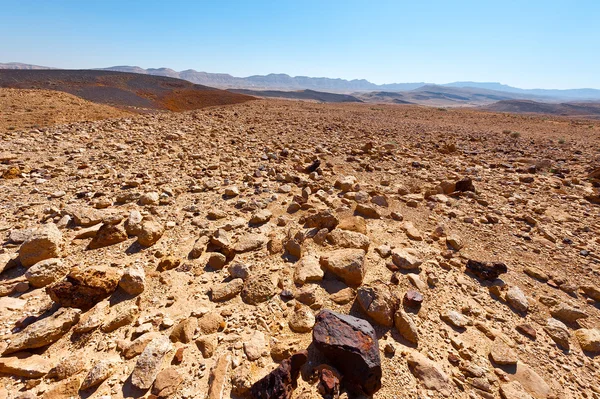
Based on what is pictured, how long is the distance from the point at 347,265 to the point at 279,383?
147 cm

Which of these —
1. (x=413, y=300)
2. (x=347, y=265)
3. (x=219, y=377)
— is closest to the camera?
(x=219, y=377)

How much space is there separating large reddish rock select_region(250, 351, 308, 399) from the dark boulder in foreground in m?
2.58

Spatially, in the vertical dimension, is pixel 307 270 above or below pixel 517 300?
above

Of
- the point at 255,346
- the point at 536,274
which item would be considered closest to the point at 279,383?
the point at 255,346

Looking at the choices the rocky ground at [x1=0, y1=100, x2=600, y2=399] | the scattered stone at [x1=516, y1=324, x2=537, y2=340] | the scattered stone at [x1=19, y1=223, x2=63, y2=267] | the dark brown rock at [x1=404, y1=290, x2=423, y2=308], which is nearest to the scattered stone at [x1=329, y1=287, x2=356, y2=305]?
the rocky ground at [x1=0, y1=100, x2=600, y2=399]

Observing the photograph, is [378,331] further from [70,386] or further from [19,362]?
[19,362]

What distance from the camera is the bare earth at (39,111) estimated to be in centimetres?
1019

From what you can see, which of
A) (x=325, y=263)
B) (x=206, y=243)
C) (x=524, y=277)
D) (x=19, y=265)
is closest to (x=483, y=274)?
(x=524, y=277)

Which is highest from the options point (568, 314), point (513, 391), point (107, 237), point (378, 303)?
point (107, 237)

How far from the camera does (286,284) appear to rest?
10.1ft

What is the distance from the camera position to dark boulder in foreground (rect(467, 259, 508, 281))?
337cm

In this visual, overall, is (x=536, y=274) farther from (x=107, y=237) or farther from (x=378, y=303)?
(x=107, y=237)

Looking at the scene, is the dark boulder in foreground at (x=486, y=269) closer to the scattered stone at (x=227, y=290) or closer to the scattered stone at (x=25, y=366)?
the scattered stone at (x=227, y=290)

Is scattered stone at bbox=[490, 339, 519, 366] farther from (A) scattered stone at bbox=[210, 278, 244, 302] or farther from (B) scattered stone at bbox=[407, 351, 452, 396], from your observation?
(A) scattered stone at bbox=[210, 278, 244, 302]
